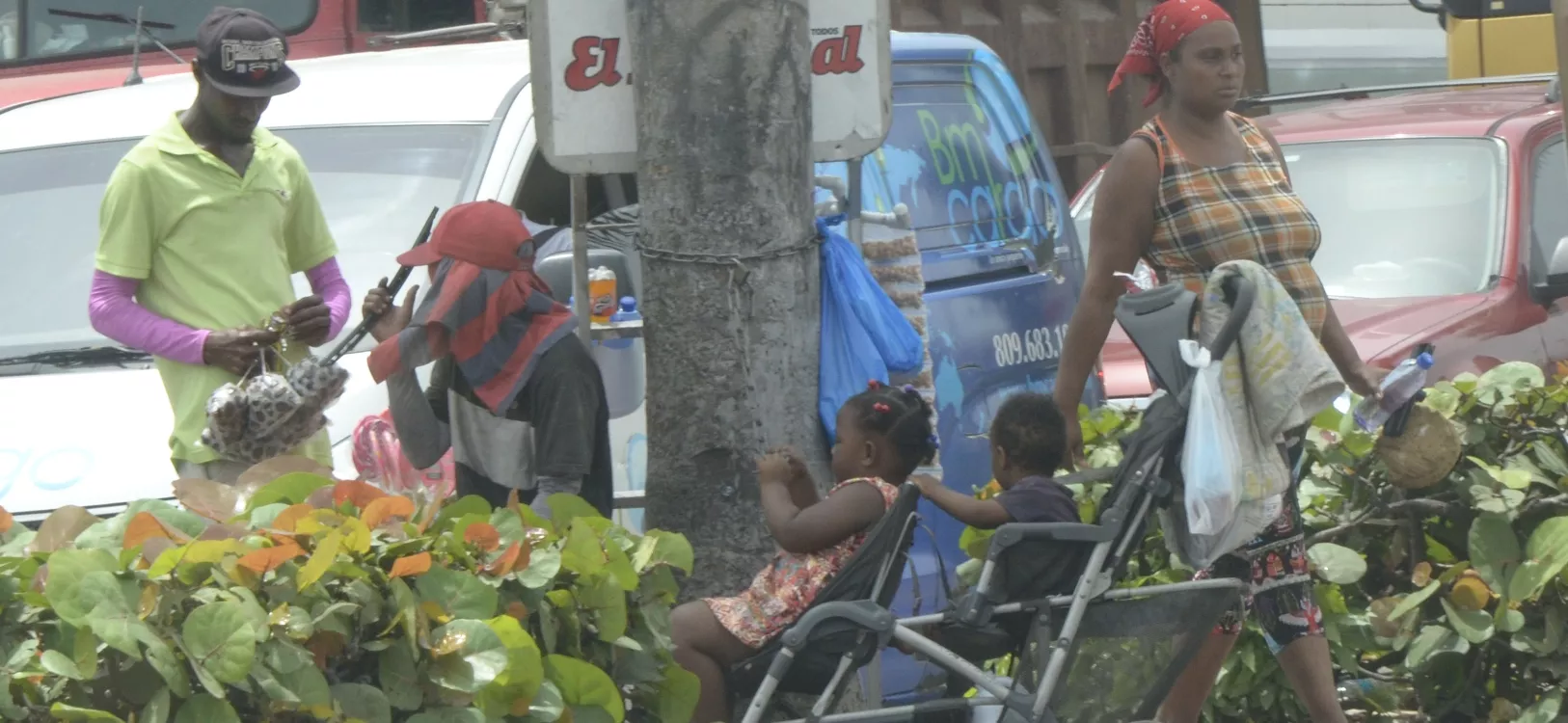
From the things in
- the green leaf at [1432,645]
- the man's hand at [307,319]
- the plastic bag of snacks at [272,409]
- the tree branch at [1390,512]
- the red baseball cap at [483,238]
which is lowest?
the green leaf at [1432,645]

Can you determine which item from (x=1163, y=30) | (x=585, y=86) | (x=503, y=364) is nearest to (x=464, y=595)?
(x=503, y=364)

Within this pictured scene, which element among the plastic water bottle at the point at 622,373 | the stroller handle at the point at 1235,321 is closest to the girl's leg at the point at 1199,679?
the stroller handle at the point at 1235,321

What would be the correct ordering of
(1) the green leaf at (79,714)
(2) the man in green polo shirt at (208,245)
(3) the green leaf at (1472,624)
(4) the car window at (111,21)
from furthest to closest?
(4) the car window at (111,21)
(3) the green leaf at (1472,624)
(2) the man in green polo shirt at (208,245)
(1) the green leaf at (79,714)

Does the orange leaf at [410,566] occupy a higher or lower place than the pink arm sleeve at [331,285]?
lower

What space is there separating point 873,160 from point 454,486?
1779 millimetres

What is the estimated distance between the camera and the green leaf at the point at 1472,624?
16.4 ft

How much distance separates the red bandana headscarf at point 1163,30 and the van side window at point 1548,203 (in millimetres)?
2731

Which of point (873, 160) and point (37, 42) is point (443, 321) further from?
point (37, 42)

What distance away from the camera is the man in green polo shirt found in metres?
4.76

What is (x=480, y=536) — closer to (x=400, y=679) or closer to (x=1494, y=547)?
(x=400, y=679)

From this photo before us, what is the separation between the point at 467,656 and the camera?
3.47 m

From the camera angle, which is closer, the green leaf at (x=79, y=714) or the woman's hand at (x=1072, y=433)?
the green leaf at (x=79, y=714)

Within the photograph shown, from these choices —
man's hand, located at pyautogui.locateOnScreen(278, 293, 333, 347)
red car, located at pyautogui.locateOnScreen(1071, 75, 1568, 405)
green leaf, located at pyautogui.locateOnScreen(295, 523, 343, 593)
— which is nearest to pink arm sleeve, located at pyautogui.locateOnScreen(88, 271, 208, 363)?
man's hand, located at pyautogui.locateOnScreen(278, 293, 333, 347)

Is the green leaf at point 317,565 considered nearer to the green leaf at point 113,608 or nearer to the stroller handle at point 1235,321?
the green leaf at point 113,608
